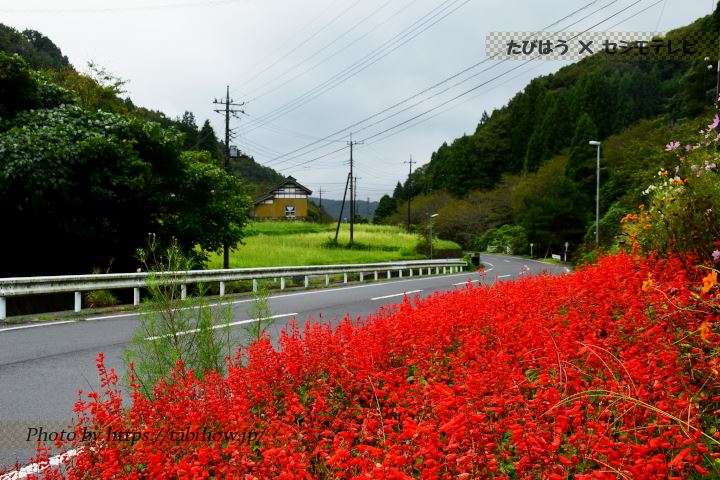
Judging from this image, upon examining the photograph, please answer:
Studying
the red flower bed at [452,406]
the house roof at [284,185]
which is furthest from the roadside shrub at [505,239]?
the red flower bed at [452,406]

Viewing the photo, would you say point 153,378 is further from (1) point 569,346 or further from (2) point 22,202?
(2) point 22,202

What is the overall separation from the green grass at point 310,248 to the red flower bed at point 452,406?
14159 mm

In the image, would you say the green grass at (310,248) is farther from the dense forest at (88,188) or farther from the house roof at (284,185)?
the house roof at (284,185)

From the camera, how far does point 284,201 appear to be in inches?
3386

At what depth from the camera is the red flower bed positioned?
8.30 feet

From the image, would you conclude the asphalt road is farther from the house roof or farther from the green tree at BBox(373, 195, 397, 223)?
the green tree at BBox(373, 195, 397, 223)

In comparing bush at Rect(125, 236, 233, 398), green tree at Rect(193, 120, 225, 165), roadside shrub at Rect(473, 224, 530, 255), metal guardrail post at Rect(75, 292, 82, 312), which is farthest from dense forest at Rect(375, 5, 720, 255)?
bush at Rect(125, 236, 233, 398)

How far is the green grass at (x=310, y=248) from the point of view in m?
30.3

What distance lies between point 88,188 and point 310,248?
29258mm

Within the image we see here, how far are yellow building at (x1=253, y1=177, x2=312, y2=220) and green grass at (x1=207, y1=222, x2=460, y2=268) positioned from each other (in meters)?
18.9

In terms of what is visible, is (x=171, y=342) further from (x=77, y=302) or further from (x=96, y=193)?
(x=96, y=193)

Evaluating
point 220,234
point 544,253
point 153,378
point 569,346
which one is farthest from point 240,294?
point 544,253

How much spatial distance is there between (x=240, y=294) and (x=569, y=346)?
11224 millimetres

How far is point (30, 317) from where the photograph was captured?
1008cm
